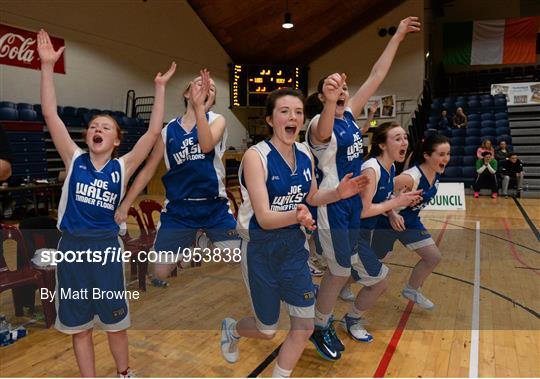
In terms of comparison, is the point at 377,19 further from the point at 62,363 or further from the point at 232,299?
the point at 62,363

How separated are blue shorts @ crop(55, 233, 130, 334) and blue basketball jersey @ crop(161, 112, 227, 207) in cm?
106

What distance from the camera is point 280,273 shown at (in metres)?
2.41

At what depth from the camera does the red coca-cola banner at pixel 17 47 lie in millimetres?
10648

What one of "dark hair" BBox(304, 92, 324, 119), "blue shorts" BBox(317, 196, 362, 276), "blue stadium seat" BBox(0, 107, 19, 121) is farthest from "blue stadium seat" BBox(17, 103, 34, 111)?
"blue shorts" BBox(317, 196, 362, 276)

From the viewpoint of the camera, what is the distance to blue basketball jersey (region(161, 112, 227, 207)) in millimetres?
3295

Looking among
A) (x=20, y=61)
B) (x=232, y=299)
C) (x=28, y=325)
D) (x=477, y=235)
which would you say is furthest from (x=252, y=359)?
(x=20, y=61)

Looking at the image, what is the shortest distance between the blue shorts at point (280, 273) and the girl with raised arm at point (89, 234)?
0.73 meters

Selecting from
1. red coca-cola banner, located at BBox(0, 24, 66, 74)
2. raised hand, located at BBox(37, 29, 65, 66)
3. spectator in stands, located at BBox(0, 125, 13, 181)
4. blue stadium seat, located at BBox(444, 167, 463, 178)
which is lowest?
blue stadium seat, located at BBox(444, 167, 463, 178)

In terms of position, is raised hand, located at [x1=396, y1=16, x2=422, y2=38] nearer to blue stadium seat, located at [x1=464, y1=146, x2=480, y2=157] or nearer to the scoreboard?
blue stadium seat, located at [x1=464, y1=146, x2=480, y2=157]

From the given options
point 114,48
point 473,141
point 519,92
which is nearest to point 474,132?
point 473,141

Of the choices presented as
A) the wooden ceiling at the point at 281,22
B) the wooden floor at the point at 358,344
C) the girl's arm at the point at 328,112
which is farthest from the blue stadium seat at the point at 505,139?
the girl's arm at the point at 328,112

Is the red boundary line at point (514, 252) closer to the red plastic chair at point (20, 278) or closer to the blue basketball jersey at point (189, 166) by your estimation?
the blue basketball jersey at point (189, 166)

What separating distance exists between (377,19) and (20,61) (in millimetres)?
12774

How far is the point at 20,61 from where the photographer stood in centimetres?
1110
